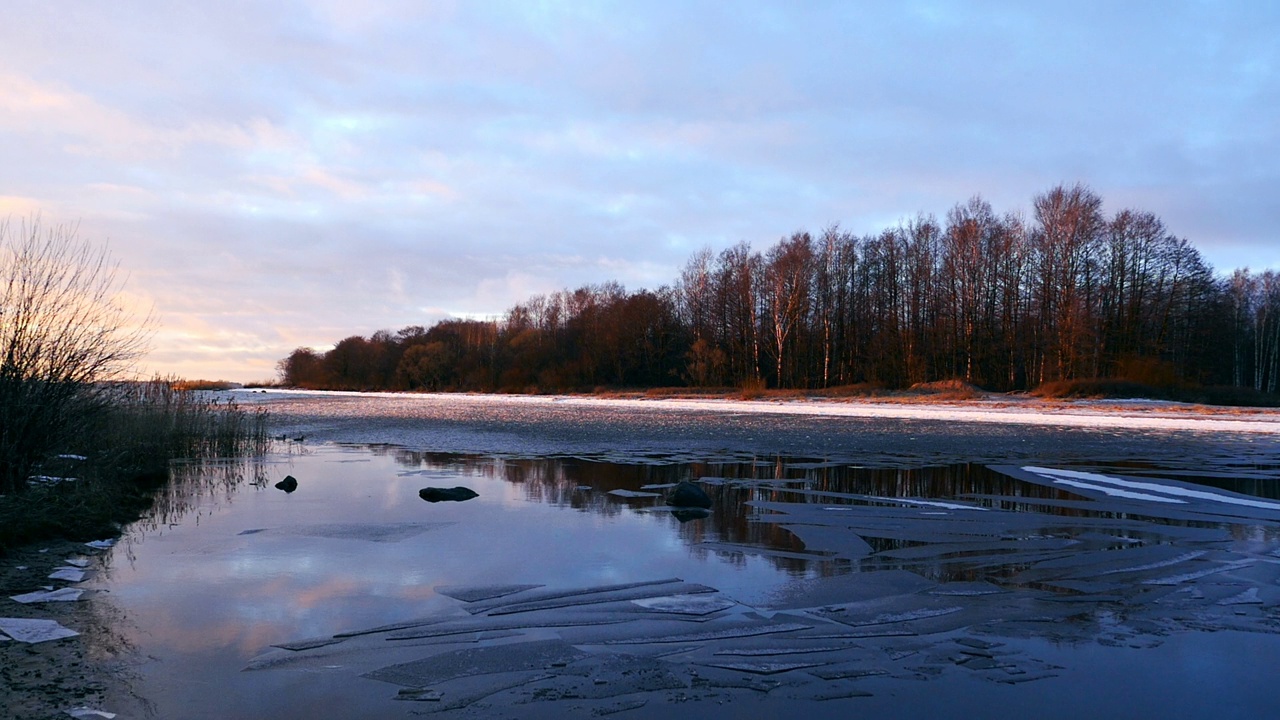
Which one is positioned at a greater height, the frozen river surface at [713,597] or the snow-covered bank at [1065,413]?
the snow-covered bank at [1065,413]

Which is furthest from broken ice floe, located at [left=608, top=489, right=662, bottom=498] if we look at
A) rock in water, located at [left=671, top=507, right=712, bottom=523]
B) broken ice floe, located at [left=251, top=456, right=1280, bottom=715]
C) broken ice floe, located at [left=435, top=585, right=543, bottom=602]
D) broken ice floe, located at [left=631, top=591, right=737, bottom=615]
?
broken ice floe, located at [left=631, top=591, right=737, bottom=615]

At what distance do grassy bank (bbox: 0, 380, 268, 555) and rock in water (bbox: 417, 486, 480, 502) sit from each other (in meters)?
3.37

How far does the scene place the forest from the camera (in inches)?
1801

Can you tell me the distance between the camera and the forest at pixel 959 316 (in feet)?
150

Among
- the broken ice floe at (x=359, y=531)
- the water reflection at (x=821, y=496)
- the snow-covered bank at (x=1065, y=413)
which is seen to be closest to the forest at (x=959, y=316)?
the snow-covered bank at (x=1065, y=413)

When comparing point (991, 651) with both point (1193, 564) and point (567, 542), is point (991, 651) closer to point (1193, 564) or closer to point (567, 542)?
point (1193, 564)

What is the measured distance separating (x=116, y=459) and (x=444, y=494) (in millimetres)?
4883

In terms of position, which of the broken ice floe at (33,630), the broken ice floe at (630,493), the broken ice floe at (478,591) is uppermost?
→ the broken ice floe at (630,493)

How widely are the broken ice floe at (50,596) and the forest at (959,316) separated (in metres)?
43.5

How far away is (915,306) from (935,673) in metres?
52.3

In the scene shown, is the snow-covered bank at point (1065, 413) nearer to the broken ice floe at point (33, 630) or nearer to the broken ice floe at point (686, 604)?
the broken ice floe at point (686, 604)

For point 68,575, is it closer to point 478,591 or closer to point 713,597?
point 478,591

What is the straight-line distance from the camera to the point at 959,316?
51125 millimetres

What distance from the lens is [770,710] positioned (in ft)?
13.4
